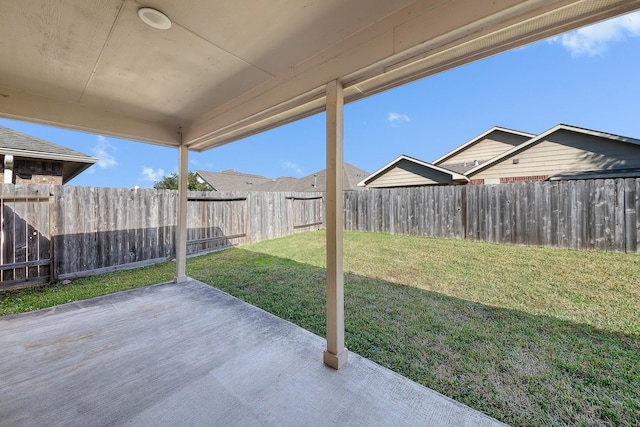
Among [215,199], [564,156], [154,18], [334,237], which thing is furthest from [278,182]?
[154,18]

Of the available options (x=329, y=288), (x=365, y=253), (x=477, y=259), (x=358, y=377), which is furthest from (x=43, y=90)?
(x=477, y=259)

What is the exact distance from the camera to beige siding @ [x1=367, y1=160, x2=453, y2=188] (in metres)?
10.1

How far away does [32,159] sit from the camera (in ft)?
18.6

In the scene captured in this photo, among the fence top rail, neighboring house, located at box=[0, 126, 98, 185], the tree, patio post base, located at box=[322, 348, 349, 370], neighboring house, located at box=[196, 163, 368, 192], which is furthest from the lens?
Answer: the tree

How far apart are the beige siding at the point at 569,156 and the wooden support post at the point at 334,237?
29.7 ft

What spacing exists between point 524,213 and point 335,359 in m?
6.49

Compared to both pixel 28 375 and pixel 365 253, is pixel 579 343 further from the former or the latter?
pixel 28 375

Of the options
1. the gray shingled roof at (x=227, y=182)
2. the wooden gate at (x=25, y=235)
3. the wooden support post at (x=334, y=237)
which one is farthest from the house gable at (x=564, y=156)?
the gray shingled roof at (x=227, y=182)

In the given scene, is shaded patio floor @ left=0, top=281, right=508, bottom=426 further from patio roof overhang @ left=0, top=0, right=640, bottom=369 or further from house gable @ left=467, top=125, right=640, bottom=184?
house gable @ left=467, top=125, right=640, bottom=184

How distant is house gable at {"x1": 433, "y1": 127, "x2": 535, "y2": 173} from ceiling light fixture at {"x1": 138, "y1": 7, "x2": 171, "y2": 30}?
11.2 meters

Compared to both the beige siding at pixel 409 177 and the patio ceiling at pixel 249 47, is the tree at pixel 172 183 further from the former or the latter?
the patio ceiling at pixel 249 47

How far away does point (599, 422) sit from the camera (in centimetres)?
145

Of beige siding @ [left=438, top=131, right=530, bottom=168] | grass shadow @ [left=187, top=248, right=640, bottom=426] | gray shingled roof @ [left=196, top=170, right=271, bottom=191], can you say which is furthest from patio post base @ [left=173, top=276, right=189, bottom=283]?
gray shingled roof @ [left=196, top=170, right=271, bottom=191]

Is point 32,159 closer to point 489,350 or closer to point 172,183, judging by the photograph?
point 489,350
